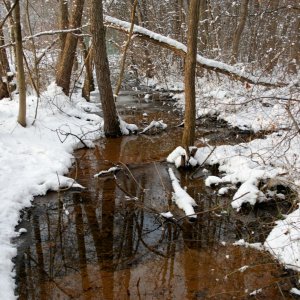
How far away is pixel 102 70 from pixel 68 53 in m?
3.22

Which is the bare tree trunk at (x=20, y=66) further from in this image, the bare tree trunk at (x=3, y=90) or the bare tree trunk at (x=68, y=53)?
the bare tree trunk at (x=68, y=53)

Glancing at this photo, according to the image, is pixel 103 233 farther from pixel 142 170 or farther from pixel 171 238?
pixel 142 170

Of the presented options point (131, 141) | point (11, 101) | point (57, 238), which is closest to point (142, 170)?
point (131, 141)

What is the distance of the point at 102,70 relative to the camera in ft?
32.5

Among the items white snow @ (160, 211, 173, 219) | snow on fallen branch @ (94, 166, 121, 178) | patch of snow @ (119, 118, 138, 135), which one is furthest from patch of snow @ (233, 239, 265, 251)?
patch of snow @ (119, 118, 138, 135)

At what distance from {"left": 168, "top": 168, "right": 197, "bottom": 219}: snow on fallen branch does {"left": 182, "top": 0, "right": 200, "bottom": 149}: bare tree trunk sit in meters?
1.37

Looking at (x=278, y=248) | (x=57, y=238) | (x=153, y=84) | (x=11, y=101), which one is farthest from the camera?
(x=153, y=84)

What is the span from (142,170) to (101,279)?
3841mm

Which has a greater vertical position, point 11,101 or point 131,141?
point 11,101

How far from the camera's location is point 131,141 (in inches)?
410

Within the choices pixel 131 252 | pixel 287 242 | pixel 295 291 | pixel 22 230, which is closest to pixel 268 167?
pixel 287 242

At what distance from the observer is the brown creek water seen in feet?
14.6

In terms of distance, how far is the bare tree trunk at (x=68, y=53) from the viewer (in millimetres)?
12125

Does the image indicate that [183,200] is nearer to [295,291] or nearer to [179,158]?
[179,158]
